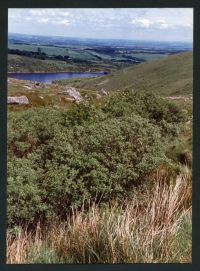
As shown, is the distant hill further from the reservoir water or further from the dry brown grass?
the dry brown grass

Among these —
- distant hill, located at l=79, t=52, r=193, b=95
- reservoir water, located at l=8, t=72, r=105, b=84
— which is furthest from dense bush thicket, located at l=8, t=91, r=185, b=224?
reservoir water, located at l=8, t=72, r=105, b=84

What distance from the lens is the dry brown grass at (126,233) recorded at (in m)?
4.39

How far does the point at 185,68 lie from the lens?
4559 mm

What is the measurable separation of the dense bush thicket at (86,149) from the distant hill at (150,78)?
100mm

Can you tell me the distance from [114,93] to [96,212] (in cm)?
113

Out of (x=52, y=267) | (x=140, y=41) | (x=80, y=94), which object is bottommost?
(x=52, y=267)

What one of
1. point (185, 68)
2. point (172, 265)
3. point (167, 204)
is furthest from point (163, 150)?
point (172, 265)

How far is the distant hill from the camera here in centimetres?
473

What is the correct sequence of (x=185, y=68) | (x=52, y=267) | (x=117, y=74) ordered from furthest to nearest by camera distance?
(x=117, y=74) < (x=185, y=68) < (x=52, y=267)

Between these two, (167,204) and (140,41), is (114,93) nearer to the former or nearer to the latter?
(140,41)

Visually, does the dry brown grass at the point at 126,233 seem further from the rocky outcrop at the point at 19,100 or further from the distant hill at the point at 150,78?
the rocky outcrop at the point at 19,100

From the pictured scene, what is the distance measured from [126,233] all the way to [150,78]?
4.68 feet

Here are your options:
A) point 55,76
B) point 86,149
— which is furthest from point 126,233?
point 55,76

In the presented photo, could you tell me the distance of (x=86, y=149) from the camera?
15.6 ft
